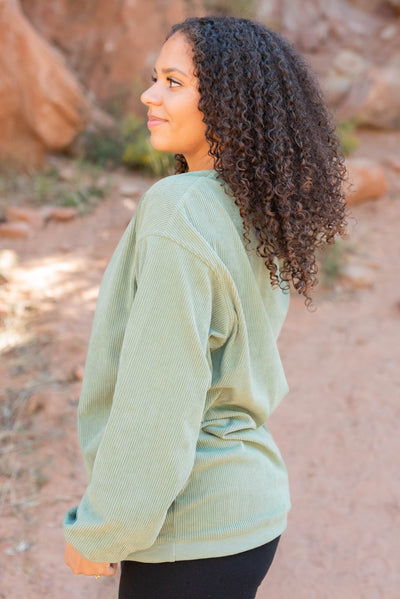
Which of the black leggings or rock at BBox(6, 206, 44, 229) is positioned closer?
the black leggings

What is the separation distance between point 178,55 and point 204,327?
55 centimetres

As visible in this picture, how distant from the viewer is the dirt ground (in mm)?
2367

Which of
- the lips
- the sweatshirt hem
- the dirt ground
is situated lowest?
the dirt ground

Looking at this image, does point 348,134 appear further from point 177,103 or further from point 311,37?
point 177,103

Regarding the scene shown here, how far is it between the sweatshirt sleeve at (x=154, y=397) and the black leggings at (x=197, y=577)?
0.16 meters

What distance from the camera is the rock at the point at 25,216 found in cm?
558

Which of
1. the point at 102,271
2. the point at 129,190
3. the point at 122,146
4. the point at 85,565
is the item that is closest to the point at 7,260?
the point at 102,271

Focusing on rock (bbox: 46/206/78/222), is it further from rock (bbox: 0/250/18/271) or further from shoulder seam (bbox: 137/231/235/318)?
shoulder seam (bbox: 137/231/235/318)

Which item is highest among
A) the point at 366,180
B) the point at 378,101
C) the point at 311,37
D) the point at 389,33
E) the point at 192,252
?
the point at 192,252

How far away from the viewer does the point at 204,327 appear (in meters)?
1.00

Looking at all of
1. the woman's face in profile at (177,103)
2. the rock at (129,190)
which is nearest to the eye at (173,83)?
the woman's face in profile at (177,103)

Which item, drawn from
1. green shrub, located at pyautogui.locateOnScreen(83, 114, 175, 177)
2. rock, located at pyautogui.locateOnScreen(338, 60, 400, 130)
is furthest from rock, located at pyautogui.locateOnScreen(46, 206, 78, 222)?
rock, located at pyautogui.locateOnScreen(338, 60, 400, 130)

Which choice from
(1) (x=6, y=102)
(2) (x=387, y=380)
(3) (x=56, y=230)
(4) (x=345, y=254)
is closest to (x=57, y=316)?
(3) (x=56, y=230)

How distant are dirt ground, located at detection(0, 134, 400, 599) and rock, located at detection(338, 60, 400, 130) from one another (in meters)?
3.08
